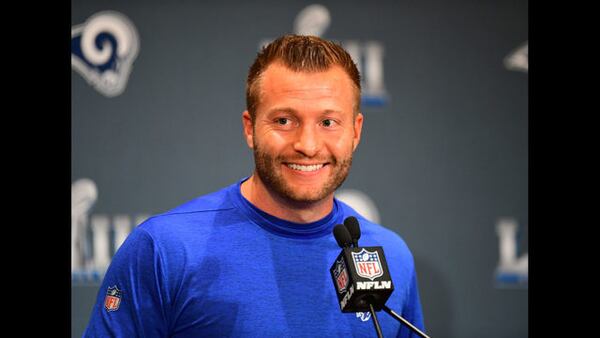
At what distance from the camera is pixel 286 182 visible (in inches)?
68.5

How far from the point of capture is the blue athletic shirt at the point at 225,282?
5.44 ft

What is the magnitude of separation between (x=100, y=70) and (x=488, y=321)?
7.01 ft

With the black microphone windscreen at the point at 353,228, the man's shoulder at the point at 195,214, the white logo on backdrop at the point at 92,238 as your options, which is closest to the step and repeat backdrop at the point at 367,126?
the white logo on backdrop at the point at 92,238

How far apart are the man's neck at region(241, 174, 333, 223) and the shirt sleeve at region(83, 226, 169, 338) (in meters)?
0.32

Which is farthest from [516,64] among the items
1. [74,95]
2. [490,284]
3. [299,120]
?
[74,95]

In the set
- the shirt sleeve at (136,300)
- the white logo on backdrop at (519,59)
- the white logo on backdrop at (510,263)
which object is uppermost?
the white logo on backdrop at (519,59)

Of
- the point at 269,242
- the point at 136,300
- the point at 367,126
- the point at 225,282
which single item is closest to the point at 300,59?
the point at 269,242

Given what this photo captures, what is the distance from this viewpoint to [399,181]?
3.05 metres

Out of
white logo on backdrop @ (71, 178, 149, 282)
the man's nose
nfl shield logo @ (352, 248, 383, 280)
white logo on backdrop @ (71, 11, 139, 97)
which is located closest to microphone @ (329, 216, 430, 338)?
nfl shield logo @ (352, 248, 383, 280)

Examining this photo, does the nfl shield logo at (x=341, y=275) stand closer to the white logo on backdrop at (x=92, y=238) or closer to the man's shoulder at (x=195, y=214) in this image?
the man's shoulder at (x=195, y=214)

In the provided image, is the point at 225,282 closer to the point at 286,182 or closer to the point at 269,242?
the point at 269,242

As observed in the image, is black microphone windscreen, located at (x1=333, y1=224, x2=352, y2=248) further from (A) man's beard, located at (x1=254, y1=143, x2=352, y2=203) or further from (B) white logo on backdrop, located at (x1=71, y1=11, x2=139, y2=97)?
(B) white logo on backdrop, located at (x1=71, y1=11, x2=139, y2=97)

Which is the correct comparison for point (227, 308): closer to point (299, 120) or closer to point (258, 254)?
point (258, 254)

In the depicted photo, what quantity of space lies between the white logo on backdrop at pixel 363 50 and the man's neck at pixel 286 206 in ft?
4.17
